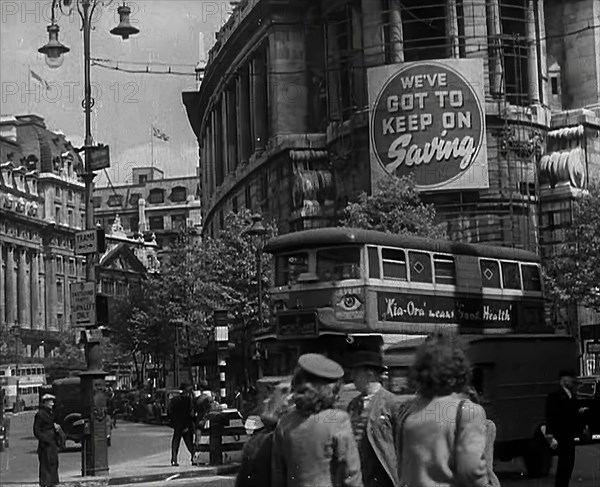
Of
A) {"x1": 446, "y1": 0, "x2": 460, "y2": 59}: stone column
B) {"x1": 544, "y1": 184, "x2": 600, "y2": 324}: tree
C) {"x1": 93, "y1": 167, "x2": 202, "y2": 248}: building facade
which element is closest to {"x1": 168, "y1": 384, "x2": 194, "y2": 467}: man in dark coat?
{"x1": 544, "y1": 184, "x2": 600, "y2": 324}: tree

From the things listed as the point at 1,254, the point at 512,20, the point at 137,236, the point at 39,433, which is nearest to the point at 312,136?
the point at 512,20

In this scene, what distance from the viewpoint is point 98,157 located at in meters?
25.9

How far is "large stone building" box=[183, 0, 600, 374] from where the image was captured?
58.4 meters

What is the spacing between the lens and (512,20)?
62.4m

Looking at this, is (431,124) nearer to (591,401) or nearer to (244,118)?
(244,118)

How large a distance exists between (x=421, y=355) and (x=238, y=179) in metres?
69.5

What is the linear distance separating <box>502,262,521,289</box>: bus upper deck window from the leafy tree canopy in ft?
71.5

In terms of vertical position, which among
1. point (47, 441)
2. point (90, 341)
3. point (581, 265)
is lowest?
point (47, 441)

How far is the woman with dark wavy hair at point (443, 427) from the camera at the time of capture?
702 centimetres

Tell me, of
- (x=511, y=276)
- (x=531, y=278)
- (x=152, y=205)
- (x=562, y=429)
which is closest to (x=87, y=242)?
(x=511, y=276)

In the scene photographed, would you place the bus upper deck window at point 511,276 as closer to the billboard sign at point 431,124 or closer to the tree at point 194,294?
the tree at point 194,294

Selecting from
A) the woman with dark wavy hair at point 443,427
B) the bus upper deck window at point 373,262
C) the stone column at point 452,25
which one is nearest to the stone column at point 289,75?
the stone column at point 452,25

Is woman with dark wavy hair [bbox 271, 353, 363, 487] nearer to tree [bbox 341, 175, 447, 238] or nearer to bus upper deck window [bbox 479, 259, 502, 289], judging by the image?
bus upper deck window [bbox 479, 259, 502, 289]

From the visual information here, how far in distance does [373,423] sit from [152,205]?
163m
